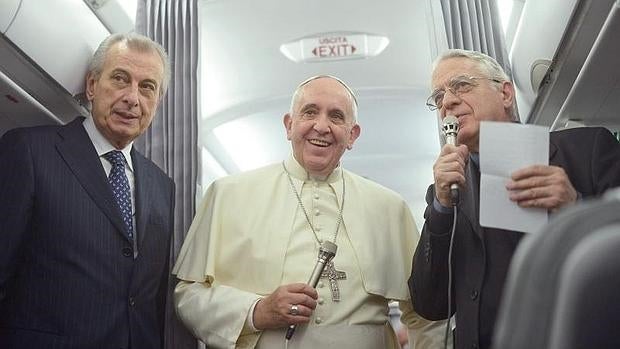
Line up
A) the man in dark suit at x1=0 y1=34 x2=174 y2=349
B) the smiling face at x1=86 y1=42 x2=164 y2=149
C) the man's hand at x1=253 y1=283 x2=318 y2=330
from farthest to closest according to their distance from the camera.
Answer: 1. the smiling face at x1=86 y1=42 x2=164 y2=149
2. the man's hand at x1=253 y1=283 x2=318 y2=330
3. the man in dark suit at x1=0 y1=34 x2=174 y2=349

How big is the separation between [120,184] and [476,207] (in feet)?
4.40

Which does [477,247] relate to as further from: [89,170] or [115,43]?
[115,43]

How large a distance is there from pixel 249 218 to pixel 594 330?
88.5 inches

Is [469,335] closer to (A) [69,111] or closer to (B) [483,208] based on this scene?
(B) [483,208]

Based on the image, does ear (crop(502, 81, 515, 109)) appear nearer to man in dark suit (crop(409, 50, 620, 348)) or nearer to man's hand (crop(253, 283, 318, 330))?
man in dark suit (crop(409, 50, 620, 348))

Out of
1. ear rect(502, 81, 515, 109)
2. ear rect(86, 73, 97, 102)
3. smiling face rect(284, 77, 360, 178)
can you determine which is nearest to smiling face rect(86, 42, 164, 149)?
ear rect(86, 73, 97, 102)

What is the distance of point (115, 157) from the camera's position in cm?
262

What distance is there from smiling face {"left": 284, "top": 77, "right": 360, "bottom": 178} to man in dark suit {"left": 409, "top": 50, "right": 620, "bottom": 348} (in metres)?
0.62

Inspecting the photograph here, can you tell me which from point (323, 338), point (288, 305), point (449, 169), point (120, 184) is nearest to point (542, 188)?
point (449, 169)

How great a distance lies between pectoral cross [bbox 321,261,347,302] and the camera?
2614mm

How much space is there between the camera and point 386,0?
4926 mm

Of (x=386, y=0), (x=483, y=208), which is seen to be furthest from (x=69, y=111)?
(x=386, y=0)

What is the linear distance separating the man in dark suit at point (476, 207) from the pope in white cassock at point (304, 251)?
0.36 meters

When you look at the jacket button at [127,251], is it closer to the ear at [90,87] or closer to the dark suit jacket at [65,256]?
the dark suit jacket at [65,256]
